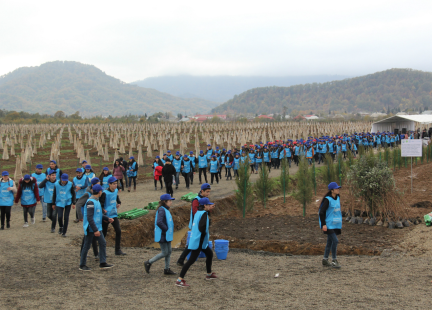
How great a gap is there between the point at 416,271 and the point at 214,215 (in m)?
8.44

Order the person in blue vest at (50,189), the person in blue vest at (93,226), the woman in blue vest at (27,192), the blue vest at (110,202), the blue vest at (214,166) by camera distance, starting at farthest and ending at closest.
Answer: the blue vest at (214,166) → the woman in blue vest at (27,192) → the person in blue vest at (50,189) → the blue vest at (110,202) → the person in blue vest at (93,226)

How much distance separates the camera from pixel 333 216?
6.80 metres

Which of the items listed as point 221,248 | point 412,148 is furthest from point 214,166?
point 221,248

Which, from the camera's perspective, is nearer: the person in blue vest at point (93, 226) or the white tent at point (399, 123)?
the person in blue vest at point (93, 226)

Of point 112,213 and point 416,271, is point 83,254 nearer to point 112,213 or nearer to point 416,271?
point 112,213

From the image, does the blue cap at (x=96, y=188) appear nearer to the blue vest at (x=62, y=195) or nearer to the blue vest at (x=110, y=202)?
the blue vest at (x=110, y=202)

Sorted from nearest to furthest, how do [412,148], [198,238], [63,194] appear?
[198,238]
[63,194]
[412,148]

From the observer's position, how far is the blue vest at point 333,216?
6789mm

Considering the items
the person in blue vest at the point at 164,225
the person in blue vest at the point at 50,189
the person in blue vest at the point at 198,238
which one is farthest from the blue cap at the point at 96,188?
the person in blue vest at the point at 50,189

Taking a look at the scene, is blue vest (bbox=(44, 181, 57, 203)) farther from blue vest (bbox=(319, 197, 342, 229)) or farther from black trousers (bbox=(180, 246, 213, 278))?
blue vest (bbox=(319, 197, 342, 229))

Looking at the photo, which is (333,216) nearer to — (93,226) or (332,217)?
(332,217)

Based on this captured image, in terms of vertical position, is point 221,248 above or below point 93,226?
below

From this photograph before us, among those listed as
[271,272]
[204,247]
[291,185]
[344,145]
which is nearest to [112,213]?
[204,247]

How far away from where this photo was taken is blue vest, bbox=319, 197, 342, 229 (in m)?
6.79
